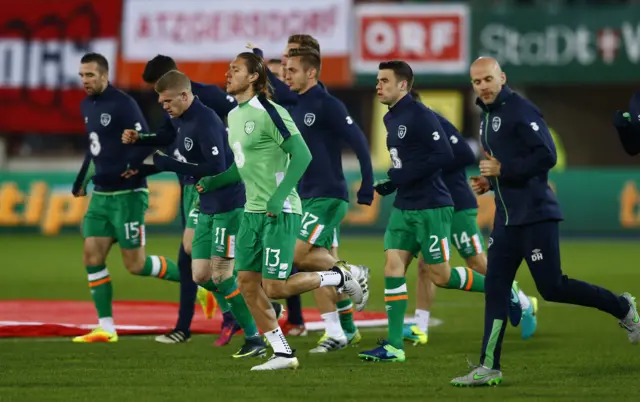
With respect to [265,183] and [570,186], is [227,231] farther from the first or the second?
[570,186]

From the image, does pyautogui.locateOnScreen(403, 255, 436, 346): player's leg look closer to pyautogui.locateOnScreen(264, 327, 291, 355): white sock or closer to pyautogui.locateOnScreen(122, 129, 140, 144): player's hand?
pyautogui.locateOnScreen(264, 327, 291, 355): white sock

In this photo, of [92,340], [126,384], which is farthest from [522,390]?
[92,340]

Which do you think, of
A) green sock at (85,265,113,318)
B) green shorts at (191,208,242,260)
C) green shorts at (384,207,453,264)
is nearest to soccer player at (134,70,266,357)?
green shorts at (191,208,242,260)

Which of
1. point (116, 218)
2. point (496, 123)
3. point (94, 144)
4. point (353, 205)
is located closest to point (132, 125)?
point (94, 144)

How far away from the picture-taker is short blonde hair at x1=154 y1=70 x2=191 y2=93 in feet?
34.7

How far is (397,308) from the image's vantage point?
999 cm

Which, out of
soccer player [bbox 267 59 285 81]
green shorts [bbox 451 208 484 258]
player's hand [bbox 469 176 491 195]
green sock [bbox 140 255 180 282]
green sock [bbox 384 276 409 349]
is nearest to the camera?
player's hand [bbox 469 176 491 195]

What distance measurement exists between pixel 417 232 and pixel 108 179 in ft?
10.1

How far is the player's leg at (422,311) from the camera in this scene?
36.9ft

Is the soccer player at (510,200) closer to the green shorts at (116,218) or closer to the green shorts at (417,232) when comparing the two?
the green shorts at (417,232)

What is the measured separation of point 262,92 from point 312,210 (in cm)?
176

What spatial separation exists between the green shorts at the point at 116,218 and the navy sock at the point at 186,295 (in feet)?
1.76

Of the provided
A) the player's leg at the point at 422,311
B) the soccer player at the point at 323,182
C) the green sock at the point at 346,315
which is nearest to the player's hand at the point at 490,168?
the soccer player at the point at 323,182

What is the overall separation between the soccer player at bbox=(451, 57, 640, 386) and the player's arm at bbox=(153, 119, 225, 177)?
258cm
